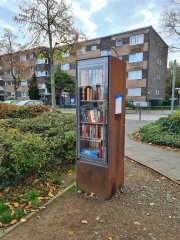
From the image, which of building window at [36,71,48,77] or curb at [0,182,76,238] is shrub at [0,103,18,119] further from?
building window at [36,71,48,77]

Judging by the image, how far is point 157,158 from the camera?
5469 millimetres

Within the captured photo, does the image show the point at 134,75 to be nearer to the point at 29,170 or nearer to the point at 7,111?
the point at 7,111

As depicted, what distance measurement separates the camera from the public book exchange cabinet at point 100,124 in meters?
3.07

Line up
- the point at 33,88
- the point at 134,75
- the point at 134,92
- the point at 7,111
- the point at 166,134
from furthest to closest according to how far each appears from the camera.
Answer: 1. the point at 33,88
2. the point at 134,92
3. the point at 134,75
4. the point at 7,111
5. the point at 166,134

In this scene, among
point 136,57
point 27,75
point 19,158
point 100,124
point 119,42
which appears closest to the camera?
point 100,124

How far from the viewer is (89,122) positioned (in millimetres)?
3395

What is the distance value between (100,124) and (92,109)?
0.29 m

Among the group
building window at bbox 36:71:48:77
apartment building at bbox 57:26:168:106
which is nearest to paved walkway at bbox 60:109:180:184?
apartment building at bbox 57:26:168:106

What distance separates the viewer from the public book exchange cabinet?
3068mm

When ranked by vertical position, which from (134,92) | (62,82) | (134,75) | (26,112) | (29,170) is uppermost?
(134,75)

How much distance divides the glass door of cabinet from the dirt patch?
73cm

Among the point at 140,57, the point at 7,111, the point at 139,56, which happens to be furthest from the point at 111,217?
the point at 139,56

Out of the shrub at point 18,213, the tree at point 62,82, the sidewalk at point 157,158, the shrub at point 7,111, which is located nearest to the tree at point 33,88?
the tree at point 62,82

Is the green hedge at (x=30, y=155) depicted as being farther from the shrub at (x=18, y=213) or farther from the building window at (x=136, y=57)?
the building window at (x=136, y=57)
